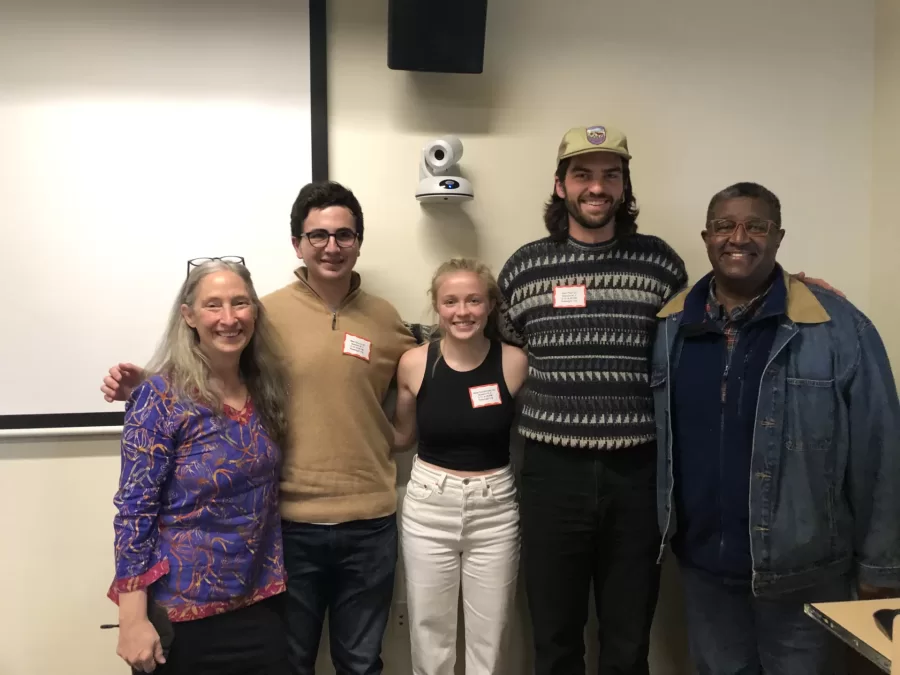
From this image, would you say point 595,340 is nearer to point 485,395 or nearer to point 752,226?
point 485,395

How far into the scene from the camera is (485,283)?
1790mm

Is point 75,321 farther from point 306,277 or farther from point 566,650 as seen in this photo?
point 566,650

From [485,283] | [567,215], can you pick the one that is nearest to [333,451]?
[485,283]

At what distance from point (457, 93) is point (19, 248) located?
64.0 inches

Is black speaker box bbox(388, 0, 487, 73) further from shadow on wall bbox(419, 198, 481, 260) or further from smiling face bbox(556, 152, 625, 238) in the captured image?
smiling face bbox(556, 152, 625, 238)

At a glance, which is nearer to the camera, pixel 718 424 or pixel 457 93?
pixel 718 424

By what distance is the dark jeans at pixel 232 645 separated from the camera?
135 centimetres

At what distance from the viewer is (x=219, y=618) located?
139 centimetres

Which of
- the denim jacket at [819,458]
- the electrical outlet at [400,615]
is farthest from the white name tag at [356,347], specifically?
the denim jacket at [819,458]

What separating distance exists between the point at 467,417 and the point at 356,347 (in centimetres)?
41

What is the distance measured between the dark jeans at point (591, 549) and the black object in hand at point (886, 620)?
63 cm

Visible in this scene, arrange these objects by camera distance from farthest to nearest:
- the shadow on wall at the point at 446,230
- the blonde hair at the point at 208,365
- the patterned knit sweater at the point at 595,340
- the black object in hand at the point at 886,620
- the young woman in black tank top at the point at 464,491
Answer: the shadow on wall at the point at 446,230 < the young woman in black tank top at the point at 464,491 < the patterned knit sweater at the point at 595,340 < the blonde hair at the point at 208,365 < the black object in hand at the point at 886,620

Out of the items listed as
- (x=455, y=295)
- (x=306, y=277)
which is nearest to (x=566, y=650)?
(x=455, y=295)

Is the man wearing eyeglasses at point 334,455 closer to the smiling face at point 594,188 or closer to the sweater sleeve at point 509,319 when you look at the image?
the sweater sleeve at point 509,319
